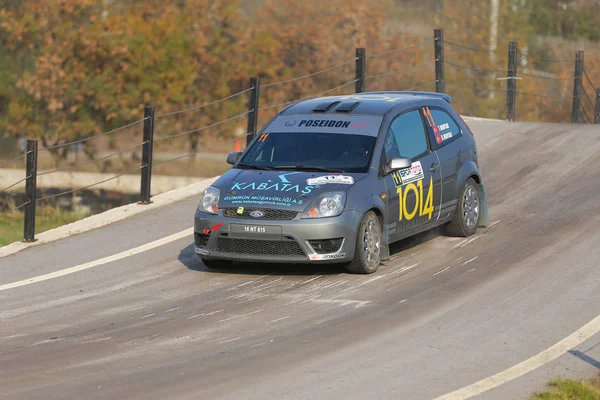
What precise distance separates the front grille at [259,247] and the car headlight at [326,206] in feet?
1.09

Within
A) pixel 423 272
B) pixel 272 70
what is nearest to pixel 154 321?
pixel 423 272

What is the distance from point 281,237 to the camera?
11.8m

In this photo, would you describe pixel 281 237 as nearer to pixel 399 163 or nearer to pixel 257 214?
pixel 257 214

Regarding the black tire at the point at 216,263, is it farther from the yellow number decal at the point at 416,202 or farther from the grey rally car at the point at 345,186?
the yellow number decal at the point at 416,202

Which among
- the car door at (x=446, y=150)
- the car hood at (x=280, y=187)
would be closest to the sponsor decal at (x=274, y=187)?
the car hood at (x=280, y=187)

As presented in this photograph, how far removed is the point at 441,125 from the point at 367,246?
7.82 ft

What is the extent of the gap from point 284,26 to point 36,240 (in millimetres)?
27574

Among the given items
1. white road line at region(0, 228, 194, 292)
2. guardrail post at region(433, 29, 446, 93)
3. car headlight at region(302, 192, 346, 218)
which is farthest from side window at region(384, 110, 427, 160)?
guardrail post at region(433, 29, 446, 93)

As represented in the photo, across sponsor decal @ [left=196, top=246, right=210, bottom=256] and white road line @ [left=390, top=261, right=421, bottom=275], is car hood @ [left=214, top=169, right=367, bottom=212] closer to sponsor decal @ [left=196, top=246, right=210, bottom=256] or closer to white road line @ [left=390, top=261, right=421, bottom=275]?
sponsor decal @ [left=196, top=246, right=210, bottom=256]

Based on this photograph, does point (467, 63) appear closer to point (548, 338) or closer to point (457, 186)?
point (457, 186)

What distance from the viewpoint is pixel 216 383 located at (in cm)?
834

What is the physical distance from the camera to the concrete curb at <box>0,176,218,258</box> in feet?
46.5

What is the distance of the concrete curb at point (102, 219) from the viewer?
14.2 m

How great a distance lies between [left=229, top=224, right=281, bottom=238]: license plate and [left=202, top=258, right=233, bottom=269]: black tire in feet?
2.25
